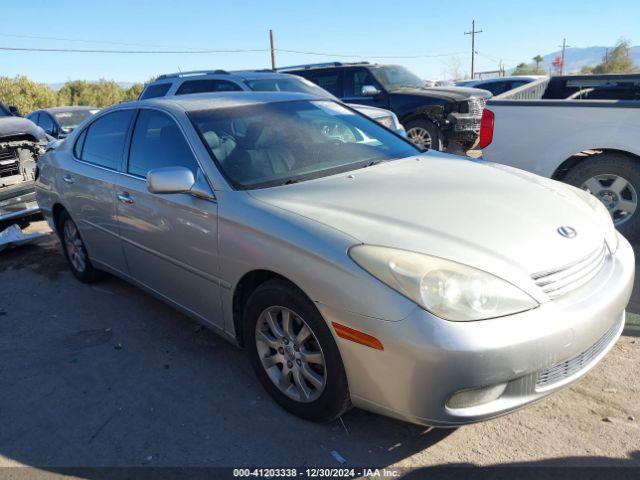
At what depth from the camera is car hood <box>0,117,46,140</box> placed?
21.9ft

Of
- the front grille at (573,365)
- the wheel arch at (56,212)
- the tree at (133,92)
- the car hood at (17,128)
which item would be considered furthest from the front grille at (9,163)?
the tree at (133,92)

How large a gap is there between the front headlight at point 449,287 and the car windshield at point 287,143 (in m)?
1.07

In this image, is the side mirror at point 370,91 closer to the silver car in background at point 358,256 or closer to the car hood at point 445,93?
the car hood at point 445,93

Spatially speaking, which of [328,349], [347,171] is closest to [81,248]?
[347,171]

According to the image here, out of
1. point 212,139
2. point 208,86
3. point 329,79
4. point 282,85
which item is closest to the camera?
point 212,139

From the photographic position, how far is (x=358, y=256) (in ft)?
7.54

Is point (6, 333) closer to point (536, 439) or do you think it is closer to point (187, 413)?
point (187, 413)

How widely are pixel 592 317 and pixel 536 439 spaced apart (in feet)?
2.17

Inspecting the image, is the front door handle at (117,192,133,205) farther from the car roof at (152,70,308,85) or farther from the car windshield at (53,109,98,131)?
the car windshield at (53,109,98,131)

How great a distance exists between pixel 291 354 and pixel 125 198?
1.80m

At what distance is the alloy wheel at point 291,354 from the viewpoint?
2602 mm

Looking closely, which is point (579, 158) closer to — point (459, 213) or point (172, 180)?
point (459, 213)

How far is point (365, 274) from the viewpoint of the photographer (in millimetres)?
2246

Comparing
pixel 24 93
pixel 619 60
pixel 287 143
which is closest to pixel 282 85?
pixel 287 143
